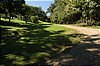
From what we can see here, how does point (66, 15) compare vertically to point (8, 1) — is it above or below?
below

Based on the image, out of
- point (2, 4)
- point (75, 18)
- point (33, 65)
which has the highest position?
point (2, 4)

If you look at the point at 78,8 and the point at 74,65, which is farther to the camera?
the point at 78,8

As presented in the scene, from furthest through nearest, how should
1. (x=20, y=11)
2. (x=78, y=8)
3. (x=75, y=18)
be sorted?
(x=75, y=18)
(x=20, y=11)
(x=78, y=8)

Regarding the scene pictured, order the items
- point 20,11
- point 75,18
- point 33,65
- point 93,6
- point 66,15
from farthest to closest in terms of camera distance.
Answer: point 75,18 < point 66,15 < point 20,11 < point 93,6 < point 33,65

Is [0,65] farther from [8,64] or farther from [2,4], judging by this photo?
[2,4]

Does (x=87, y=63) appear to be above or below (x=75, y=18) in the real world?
below

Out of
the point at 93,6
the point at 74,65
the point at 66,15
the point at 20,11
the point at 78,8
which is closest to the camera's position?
the point at 74,65

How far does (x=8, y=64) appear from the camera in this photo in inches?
178

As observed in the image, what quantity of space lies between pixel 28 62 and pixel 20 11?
997 inches

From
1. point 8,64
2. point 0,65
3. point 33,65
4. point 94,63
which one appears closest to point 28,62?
point 33,65

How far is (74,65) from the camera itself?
13.6 feet

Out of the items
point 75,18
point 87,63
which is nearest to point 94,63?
point 87,63

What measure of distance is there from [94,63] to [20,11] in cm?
2683

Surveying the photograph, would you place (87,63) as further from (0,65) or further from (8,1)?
(8,1)
